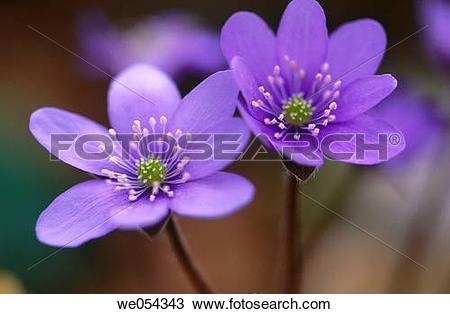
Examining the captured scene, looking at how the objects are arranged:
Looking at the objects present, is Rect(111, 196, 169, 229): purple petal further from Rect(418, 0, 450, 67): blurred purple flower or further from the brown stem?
Rect(418, 0, 450, 67): blurred purple flower

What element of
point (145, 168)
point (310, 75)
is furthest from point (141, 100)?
point (310, 75)

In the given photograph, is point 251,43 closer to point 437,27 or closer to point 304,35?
point 304,35

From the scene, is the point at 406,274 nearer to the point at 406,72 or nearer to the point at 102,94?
the point at 406,72

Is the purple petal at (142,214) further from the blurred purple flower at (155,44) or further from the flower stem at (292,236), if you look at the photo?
the blurred purple flower at (155,44)

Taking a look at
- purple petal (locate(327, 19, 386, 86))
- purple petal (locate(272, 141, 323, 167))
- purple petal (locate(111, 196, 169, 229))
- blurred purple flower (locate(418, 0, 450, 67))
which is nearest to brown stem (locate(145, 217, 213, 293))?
purple petal (locate(111, 196, 169, 229))

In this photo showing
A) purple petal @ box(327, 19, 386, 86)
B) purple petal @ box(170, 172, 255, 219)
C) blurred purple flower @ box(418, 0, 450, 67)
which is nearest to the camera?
purple petal @ box(170, 172, 255, 219)
